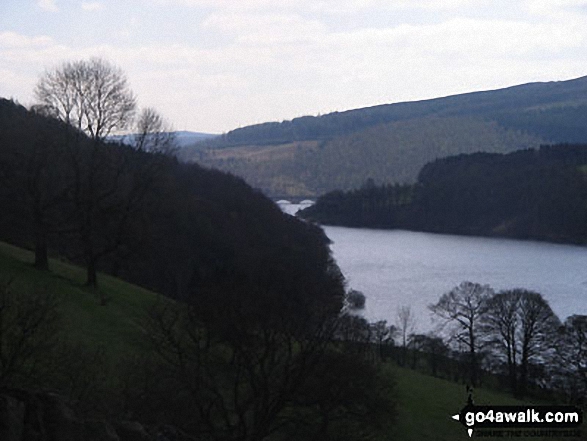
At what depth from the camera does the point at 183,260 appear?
38.0 meters

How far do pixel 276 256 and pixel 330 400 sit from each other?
27.8 metres

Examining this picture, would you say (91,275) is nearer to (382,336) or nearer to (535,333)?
(382,336)

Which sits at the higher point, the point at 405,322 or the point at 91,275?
the point at 91,275

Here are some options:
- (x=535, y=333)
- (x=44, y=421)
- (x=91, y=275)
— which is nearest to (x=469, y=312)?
(x=535, y=333)

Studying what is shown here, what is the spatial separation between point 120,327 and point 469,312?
21.7 metres

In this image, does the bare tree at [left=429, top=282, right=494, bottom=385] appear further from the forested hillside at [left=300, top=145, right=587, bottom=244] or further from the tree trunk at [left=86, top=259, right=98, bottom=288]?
the forested hillside at [left=300, top=145, right=587, bottom=244]

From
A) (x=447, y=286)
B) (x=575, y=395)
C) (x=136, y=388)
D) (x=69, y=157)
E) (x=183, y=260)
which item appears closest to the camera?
(x=136, y=388)

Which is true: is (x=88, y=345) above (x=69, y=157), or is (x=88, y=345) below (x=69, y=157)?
below

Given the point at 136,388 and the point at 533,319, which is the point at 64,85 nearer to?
the point at 136,388

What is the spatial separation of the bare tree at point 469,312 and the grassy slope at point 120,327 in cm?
782

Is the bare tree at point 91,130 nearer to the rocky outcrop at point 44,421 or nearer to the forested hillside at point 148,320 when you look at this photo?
the forested hillside at point 148,320

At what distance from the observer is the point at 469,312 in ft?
111

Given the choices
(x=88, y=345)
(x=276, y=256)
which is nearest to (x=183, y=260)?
(x=276, y=256)

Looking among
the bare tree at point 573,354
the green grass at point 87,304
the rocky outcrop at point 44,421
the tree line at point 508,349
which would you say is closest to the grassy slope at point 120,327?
the green grass at point 87,304
